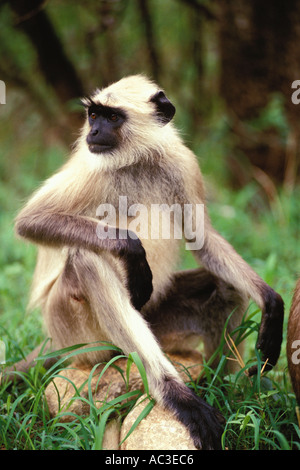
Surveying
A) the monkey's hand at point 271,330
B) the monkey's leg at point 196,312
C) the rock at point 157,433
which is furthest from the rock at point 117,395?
the monkey's hand at point 271,330

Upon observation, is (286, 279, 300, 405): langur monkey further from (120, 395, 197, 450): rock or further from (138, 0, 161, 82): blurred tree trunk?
(138, 0, 161, 82): blurred tree trunk

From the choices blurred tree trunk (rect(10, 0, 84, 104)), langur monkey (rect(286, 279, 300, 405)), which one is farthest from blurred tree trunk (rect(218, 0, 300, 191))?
langur monkey (rect(286, 279, 300, 405))

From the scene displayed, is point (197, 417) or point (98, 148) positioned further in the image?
point (98, 148)

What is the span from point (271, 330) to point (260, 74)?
461cm

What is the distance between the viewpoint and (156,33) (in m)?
7.95

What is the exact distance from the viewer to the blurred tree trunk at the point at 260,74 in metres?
6.76

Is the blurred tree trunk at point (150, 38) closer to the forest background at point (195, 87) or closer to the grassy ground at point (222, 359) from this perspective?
the forest background at point (195, 87)

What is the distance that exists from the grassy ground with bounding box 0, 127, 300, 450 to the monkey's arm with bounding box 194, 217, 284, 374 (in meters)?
0.12

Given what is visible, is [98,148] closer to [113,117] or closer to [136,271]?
[113,117]

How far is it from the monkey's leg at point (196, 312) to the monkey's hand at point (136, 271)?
560 mm

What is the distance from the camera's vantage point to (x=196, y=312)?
3.61m

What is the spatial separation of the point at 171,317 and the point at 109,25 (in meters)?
4.58

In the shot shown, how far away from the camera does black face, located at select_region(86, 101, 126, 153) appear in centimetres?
Answer: 324

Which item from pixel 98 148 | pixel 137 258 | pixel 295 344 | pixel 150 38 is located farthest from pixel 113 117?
pixel 150 38
